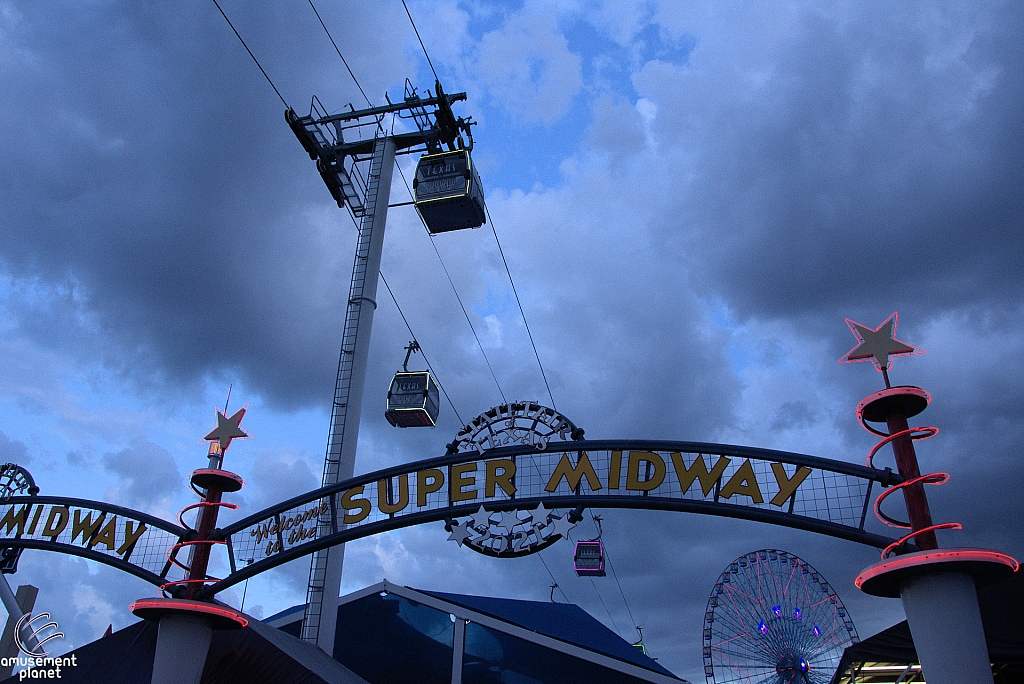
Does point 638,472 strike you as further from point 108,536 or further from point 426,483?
point 108,536

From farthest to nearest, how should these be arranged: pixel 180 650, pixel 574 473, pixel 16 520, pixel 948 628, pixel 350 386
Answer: pixel 16 520 < pixel 350 386 < pixel 574 473 < pixel 180 650 < pixel 948 628

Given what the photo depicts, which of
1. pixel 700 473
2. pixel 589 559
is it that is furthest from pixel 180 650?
pixel 589 559

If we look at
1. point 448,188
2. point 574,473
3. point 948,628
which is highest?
point 448,188

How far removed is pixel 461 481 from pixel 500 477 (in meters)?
0.69

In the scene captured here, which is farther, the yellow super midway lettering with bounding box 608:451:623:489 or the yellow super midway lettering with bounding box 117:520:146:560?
the yellow super midway lettering with bounding box 117:520:146:560

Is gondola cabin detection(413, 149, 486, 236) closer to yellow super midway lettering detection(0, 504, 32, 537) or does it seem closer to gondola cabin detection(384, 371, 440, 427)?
gondola cabin detection(384, 371, 440, 427)

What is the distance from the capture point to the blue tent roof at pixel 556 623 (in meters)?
21.7

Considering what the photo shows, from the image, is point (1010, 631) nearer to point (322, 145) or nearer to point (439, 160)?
point (439, 160)

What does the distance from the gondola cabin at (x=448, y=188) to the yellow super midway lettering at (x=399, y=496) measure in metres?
8.39

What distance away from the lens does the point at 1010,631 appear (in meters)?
10.7

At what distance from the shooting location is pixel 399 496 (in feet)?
37.9

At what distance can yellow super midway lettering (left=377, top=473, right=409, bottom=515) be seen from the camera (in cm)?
1148

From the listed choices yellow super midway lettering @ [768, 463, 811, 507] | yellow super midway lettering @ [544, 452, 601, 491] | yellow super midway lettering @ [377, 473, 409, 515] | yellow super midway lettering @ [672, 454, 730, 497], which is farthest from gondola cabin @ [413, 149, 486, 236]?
yellow super midway lettering @ [768, 463, 811, 507]

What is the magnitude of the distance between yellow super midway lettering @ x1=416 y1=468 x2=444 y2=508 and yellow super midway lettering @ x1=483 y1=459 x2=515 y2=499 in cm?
82
